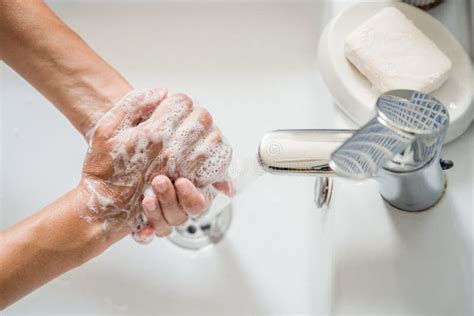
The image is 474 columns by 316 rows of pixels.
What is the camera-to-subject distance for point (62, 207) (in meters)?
0.62

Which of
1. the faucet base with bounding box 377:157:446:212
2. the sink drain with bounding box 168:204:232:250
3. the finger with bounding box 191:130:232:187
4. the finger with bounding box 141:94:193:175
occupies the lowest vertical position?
the sink drain with bounding box 168:204:232:250

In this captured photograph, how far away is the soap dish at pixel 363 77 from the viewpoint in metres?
0.56

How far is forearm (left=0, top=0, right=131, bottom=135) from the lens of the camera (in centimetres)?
67

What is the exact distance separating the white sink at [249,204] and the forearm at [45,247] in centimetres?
10

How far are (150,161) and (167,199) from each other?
0.18ft

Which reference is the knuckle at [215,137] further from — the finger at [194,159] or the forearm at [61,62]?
the forearm at [61,62]

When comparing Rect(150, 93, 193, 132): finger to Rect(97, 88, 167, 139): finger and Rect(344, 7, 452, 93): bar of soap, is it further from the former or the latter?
Rect(344, 7, 452, 93): bar of soap

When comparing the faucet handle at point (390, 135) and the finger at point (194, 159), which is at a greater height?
the faucet handle at point (390, 135)

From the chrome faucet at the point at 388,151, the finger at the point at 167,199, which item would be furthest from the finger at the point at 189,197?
the chrome faucet at the point at 388,151

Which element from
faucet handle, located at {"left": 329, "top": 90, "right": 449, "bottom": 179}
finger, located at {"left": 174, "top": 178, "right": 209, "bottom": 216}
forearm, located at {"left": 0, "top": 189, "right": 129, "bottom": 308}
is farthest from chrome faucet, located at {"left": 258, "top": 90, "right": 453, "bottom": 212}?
forearm, located at {"left": 0, "top": 189, "right": 129, "bottom": 308}

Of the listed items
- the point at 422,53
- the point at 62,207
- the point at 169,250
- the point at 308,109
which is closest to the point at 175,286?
the point at 169,250

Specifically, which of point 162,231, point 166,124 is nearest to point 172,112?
point 166,124

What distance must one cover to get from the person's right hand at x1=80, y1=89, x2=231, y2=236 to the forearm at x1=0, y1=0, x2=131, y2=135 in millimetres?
56

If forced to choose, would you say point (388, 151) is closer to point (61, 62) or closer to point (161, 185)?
point (161, 185)
